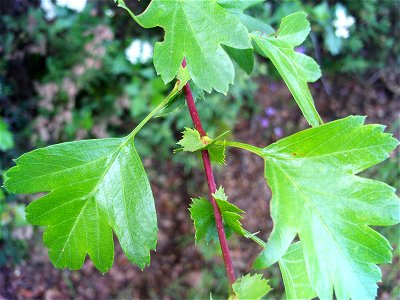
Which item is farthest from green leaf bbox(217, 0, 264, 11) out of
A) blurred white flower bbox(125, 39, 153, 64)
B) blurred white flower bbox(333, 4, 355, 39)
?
blurred white flower bbox(333, 4, 355, 39)

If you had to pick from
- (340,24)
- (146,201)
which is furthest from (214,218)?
(340,24)

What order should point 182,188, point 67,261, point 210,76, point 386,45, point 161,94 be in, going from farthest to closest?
1. point 386,45
2. point 182,188
3. point 161,94
4. point 67,261
5. point 210,76

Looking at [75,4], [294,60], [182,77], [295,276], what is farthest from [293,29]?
[75,4]

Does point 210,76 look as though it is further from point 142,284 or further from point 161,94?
point 142,284

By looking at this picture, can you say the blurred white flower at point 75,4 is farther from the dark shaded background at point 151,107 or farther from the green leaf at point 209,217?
the green leaf at point 209,217

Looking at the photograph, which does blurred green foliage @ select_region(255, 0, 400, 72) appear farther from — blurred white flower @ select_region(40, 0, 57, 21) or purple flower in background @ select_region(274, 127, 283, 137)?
blurred white flower @ select_region(40, 0, 57, 21)

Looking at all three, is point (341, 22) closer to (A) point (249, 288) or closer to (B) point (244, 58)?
(B) point (244, 58)
